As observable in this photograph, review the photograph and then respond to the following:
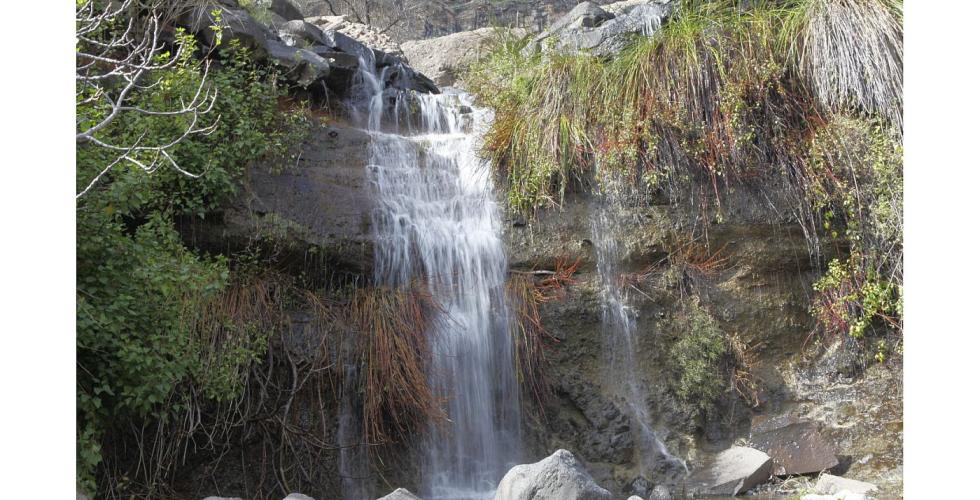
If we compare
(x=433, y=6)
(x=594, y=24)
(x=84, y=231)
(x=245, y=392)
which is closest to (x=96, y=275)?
(x=84, y=231)

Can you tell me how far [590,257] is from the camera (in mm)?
6695

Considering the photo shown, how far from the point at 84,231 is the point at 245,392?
1.60m

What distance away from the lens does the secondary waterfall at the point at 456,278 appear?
598 centimetres

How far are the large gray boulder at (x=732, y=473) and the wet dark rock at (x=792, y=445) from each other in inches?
7.2

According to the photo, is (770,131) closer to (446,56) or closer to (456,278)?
(456,278)

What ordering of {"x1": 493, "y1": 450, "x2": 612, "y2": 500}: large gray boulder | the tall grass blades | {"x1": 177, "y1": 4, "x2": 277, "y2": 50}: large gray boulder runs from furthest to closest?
{"x1": 177, "y1": 4, "x2": 277, "y2": 50}: large gray boulder, the tall grass blades, {"x1": 493, "y1": 450, "x2": 612, "y2": 500}: large gray boulder

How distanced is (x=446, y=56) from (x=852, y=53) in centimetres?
594

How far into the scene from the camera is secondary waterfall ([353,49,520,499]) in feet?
19.6

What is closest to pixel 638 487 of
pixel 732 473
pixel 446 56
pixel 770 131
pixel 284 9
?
pixel 732 473

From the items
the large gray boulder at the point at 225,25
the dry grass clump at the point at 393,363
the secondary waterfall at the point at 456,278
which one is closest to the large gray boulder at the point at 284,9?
the large gray boulder at the point at 225,25

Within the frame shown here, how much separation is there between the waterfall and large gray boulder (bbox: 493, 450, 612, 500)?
1780 mm

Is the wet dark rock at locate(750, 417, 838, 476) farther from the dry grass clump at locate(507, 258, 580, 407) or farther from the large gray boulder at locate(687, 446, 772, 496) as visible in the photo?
the dry grass clump at locate(507, 258, 580, 407)

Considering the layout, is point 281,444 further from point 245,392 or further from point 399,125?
point 399,125

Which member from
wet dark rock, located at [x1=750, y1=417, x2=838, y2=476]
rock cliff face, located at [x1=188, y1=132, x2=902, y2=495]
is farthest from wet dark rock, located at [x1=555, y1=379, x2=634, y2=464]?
wet dark rock, located at [x1=750, y1=417, x2=838, y2=476]
